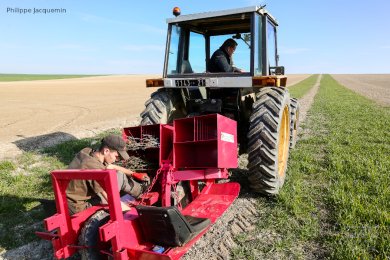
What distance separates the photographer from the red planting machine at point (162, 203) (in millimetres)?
2664

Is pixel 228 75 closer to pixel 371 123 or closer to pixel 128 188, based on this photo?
pixel 128 188

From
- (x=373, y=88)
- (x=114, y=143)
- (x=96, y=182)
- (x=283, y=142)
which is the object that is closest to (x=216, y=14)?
(x=283, y=142)

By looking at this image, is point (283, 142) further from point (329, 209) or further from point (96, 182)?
point (96, 182)

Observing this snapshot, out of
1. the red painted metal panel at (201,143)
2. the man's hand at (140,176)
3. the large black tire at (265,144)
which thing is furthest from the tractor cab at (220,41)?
the man's hand at (140,176)

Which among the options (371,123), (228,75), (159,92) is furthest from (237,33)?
(371,123)

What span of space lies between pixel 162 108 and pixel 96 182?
1.96 m

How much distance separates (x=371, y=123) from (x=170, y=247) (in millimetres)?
8927

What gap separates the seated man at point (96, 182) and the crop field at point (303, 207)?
593mm

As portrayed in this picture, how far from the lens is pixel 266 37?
15.9ft

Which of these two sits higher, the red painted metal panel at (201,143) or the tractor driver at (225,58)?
the tractor driver at (225,58)

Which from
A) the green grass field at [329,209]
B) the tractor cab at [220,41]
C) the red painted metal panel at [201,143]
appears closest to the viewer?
the green grass field at [329,209]

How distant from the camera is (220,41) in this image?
5.61 metres

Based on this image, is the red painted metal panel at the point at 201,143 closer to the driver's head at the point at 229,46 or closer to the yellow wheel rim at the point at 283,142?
the yellow wheel rim at the point at 283,142

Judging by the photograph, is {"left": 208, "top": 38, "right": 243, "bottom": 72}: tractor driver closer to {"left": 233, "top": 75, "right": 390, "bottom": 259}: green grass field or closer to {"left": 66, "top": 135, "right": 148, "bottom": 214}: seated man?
{"left": 233, "top": 75, "right": 390, "bottom": 259}: green grass field
